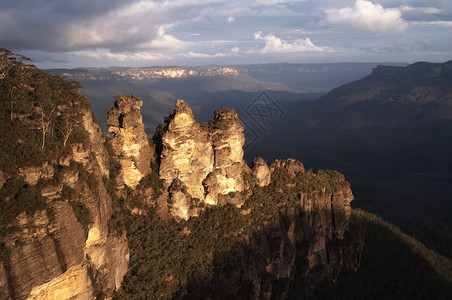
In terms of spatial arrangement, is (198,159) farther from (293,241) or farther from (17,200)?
(17,200)

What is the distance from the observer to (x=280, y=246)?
35750 mm

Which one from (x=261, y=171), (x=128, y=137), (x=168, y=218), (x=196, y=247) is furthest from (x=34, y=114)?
(x=261, y=171)

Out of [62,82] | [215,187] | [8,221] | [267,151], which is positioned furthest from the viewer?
[267,151]

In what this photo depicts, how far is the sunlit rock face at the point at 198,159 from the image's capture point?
3178cm

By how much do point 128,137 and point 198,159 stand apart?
755cm

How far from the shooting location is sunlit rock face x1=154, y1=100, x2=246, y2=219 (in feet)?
104

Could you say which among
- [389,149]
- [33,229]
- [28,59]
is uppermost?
[28,59]

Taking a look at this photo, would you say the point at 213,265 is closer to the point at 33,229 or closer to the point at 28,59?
the point at 33,229

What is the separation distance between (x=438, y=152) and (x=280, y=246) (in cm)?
12570

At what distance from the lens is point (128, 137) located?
2995 cm

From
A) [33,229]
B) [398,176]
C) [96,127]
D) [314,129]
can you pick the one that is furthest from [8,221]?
[314,129]

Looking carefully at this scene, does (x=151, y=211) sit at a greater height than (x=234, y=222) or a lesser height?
greater

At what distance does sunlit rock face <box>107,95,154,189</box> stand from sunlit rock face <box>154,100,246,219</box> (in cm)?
233

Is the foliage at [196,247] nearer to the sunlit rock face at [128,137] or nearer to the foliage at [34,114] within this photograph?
the sunlit rock face at [128,137]
